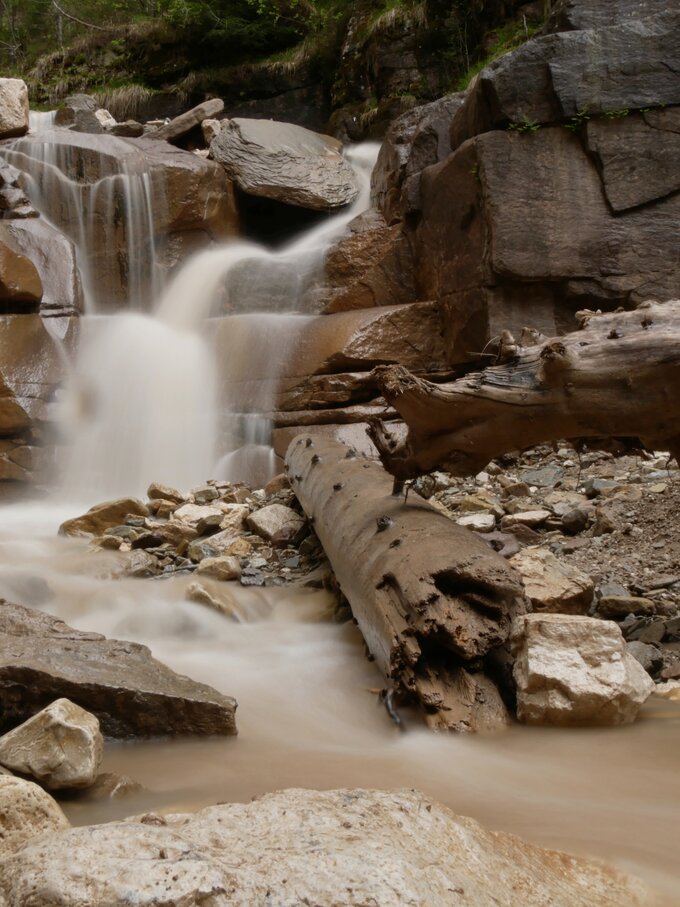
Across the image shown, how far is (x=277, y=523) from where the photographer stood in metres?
5.79

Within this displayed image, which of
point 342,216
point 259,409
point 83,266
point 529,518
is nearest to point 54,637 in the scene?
point 529,518

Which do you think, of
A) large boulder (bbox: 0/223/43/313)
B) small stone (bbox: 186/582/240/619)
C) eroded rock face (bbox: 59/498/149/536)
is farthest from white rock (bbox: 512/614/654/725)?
large boulder (bbox: 0/223/43/313)

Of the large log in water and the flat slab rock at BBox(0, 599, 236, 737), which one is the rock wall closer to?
the large log in water

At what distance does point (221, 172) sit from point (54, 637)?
34.6 feet

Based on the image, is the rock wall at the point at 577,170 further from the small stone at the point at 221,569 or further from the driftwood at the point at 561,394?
the driftwood at the point at 561,394

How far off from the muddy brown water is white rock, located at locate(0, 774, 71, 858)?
310 millimetres

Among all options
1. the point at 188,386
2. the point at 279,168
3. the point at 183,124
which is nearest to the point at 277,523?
the point at 188,386

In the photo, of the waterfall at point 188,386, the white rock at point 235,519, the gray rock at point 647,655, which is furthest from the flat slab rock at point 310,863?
the waterfall at point 188,386

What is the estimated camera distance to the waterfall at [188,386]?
8.13 m

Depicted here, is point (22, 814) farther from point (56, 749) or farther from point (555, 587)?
point (555, 587)

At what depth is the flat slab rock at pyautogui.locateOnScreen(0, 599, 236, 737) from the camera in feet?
8.27

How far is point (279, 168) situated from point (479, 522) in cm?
905

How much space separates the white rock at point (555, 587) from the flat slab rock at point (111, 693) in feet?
4.50

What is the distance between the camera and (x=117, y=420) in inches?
340
